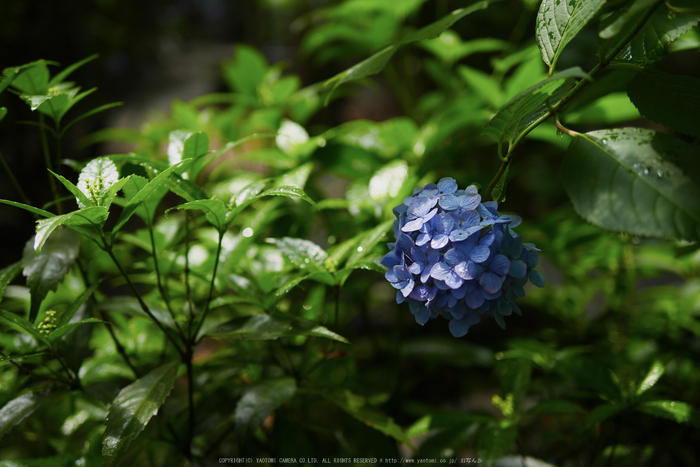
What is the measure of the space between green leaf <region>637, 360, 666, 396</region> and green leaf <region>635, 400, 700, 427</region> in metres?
0.03

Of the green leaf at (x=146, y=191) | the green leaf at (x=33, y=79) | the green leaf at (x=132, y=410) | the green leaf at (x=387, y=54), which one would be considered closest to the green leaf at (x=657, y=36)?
the green leaf at (x=387, y=54)

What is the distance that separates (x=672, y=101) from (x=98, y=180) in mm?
957

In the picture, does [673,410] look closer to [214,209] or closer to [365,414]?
[365,414]

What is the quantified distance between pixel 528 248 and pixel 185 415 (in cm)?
89

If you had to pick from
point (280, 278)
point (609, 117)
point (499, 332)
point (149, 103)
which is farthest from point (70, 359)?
point (149, 103)

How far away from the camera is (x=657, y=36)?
0.66 metres

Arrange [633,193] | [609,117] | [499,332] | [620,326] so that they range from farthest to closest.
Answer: [499,332]
[620,326]
[609,117]
[633,193]

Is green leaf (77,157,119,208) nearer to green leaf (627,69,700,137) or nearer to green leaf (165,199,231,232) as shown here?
green leaf (165,199,231,232)

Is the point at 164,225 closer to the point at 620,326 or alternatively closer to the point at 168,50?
the point at 620,326

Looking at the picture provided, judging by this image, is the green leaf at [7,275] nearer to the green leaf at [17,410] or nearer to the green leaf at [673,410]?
the green leaf at [17,410]

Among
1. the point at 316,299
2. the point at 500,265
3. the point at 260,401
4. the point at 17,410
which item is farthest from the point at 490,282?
the point at 17,410

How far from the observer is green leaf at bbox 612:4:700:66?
0.64m

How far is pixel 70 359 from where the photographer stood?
2.86 ft

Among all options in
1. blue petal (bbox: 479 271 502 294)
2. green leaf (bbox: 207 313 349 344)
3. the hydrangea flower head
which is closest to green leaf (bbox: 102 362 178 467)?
green leaf (bbox: 207 313 349 344)
